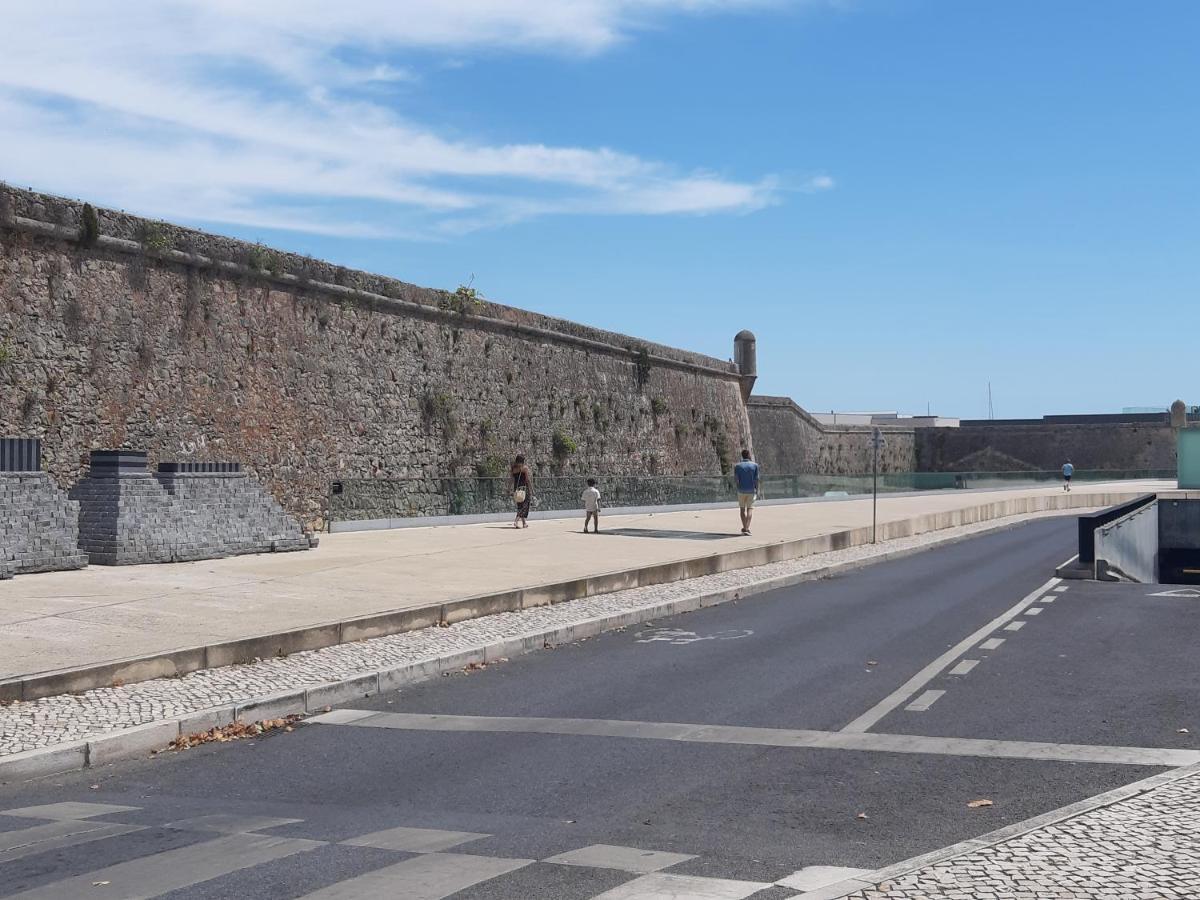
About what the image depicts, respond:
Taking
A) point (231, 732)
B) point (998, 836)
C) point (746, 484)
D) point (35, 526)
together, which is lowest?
point (231, 732)

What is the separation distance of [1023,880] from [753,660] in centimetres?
686

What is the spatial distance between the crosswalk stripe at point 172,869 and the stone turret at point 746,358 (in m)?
55.0

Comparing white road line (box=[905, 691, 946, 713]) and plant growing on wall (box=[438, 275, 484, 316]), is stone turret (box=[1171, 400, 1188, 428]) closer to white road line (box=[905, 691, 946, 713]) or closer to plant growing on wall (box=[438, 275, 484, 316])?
plant growing on wall (box=[438, 275, 484, 316])

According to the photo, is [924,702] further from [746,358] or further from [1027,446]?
[1027,446]

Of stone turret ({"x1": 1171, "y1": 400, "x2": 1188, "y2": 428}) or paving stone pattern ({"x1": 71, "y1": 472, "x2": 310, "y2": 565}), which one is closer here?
paving stone pattern ({"x1": 71, "y1": 472, "x2": 310, "y2": 565})

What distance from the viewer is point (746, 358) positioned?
60.8 m

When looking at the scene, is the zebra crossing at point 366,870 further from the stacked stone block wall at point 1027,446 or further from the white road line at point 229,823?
the stacked stone block wall at point 1027,446

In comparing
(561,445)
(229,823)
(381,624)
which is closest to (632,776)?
(229,823)

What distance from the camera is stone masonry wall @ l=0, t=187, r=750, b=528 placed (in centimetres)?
2131

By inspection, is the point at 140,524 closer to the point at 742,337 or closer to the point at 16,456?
the point at 16,456

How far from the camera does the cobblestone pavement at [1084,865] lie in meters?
5.32

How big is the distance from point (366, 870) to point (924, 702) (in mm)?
5541

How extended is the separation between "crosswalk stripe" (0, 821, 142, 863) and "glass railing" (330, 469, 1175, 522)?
69.7 feet

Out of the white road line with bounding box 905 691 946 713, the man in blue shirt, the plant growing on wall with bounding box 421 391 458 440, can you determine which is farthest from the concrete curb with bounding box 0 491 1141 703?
the plant growing on wall with bounding box 421 391 458 440
